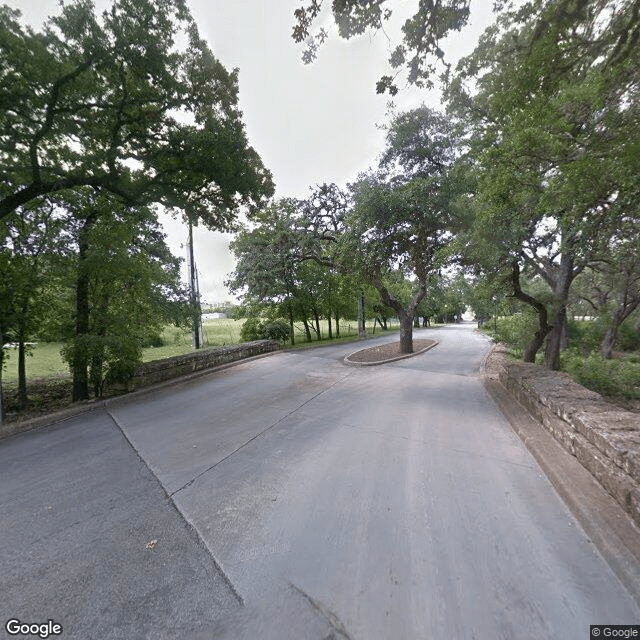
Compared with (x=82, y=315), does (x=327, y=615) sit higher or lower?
lower

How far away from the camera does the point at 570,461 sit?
11.3 feet

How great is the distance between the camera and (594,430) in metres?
3.28

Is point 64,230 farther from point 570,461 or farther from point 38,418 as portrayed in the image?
point 570,461

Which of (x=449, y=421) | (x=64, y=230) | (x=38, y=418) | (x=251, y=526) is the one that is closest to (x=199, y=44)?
(x=64, y=230)

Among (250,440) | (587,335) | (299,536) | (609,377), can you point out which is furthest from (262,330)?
(587,335)

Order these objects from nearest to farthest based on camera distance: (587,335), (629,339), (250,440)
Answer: (250,440), (587,335), (629,339)

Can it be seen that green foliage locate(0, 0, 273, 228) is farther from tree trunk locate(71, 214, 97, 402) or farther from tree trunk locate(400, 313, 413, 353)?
tree trunk locate(400, 313, 413, 353)

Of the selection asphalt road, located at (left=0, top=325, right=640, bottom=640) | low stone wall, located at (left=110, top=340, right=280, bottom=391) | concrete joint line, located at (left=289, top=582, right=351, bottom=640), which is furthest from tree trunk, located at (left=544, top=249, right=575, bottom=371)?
low stone wall, located at (left=110, top=340, right=280, bottom=391)

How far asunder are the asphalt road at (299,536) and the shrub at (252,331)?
13.5m

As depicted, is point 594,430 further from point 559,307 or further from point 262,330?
point 262,330

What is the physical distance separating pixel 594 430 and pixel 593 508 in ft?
3.33

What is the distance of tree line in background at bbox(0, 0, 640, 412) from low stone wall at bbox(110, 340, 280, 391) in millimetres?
638

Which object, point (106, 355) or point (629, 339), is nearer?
point (106, 355)

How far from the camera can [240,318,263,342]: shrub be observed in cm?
1847
